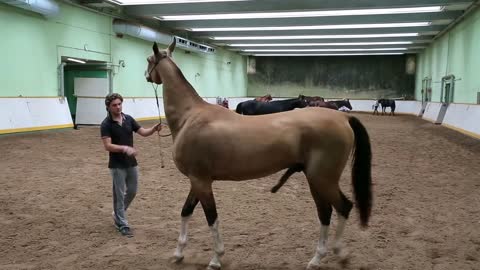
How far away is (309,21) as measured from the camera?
1908cm

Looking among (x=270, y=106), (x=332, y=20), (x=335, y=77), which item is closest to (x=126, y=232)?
(x=270, y=106)

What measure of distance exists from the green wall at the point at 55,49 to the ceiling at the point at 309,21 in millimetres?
1097

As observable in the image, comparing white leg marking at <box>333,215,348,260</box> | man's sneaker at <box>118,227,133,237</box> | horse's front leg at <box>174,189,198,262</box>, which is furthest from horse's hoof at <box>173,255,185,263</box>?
white leg marking at <box>333,215,348,260</box>

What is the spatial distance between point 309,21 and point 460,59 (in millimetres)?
7108

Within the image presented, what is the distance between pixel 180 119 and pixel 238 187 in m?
3.16

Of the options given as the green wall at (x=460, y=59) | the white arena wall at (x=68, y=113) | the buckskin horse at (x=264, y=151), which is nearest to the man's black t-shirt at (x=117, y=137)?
the buckskin horse at (x=264, y=151)

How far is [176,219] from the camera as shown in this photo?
5.07m

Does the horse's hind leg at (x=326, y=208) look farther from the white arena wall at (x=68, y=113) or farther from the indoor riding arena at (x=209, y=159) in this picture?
the white arena wall at (x=68, y=113)

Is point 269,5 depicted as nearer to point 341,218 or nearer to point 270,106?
point 270,106

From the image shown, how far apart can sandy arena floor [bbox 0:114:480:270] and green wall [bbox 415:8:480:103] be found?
30.9 feet

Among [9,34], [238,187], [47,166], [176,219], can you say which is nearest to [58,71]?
[9,34]

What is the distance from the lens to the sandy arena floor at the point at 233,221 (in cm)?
385

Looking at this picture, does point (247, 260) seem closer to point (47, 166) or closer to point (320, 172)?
point (320, 172)

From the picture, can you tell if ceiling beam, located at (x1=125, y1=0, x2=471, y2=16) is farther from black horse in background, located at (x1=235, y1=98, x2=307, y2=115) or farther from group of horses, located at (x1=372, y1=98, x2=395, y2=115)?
group of horses, located at (x1=372, y1=98, x2=395, y2=115)
